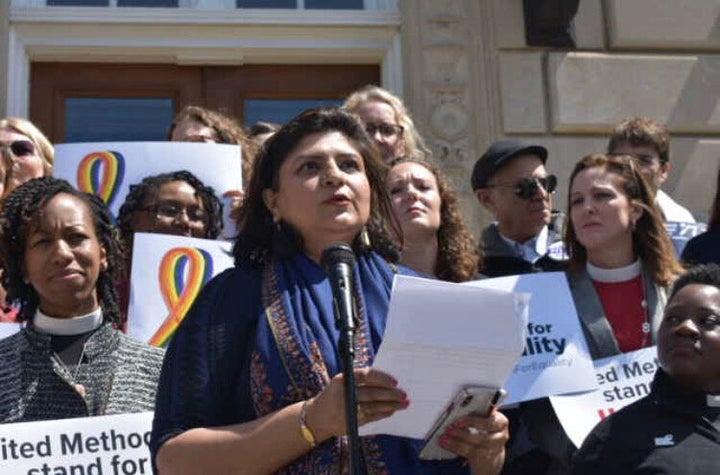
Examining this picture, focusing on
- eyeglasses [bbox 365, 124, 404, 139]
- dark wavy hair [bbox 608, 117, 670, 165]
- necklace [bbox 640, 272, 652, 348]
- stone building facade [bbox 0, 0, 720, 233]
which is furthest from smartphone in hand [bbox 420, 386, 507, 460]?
stone building facade [bbox 0, 0, 720, 233]

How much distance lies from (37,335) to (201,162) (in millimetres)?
1723

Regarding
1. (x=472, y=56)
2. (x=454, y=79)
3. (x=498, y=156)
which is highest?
(x=472, y=56)

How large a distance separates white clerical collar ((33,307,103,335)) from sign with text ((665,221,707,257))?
8.47ft

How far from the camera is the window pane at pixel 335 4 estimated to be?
9.02 m

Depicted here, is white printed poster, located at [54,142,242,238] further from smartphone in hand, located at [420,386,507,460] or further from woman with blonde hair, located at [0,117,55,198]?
smartphone in hand, located at [420,386,507,460]

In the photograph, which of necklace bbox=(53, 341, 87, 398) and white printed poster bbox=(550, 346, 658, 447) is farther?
white printed poster bbox=(550, 346, 658, 447)

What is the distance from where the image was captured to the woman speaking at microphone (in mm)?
3307


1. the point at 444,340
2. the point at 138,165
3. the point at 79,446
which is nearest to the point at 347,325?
the point at 444,340

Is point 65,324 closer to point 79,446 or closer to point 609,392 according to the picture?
point 79,446

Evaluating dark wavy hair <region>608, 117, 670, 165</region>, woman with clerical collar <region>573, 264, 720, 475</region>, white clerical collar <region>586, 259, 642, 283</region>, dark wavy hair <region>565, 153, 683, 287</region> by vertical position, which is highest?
dark wavy hair <region>608, 117, 670, 165</region>

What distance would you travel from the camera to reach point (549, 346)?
4.83 m

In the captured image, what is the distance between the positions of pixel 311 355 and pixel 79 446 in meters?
1.07

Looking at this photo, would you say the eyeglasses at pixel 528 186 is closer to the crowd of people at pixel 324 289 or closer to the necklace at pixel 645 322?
the crowd of people at pixel 324 289

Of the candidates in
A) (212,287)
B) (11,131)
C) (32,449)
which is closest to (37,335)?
(32,449)
